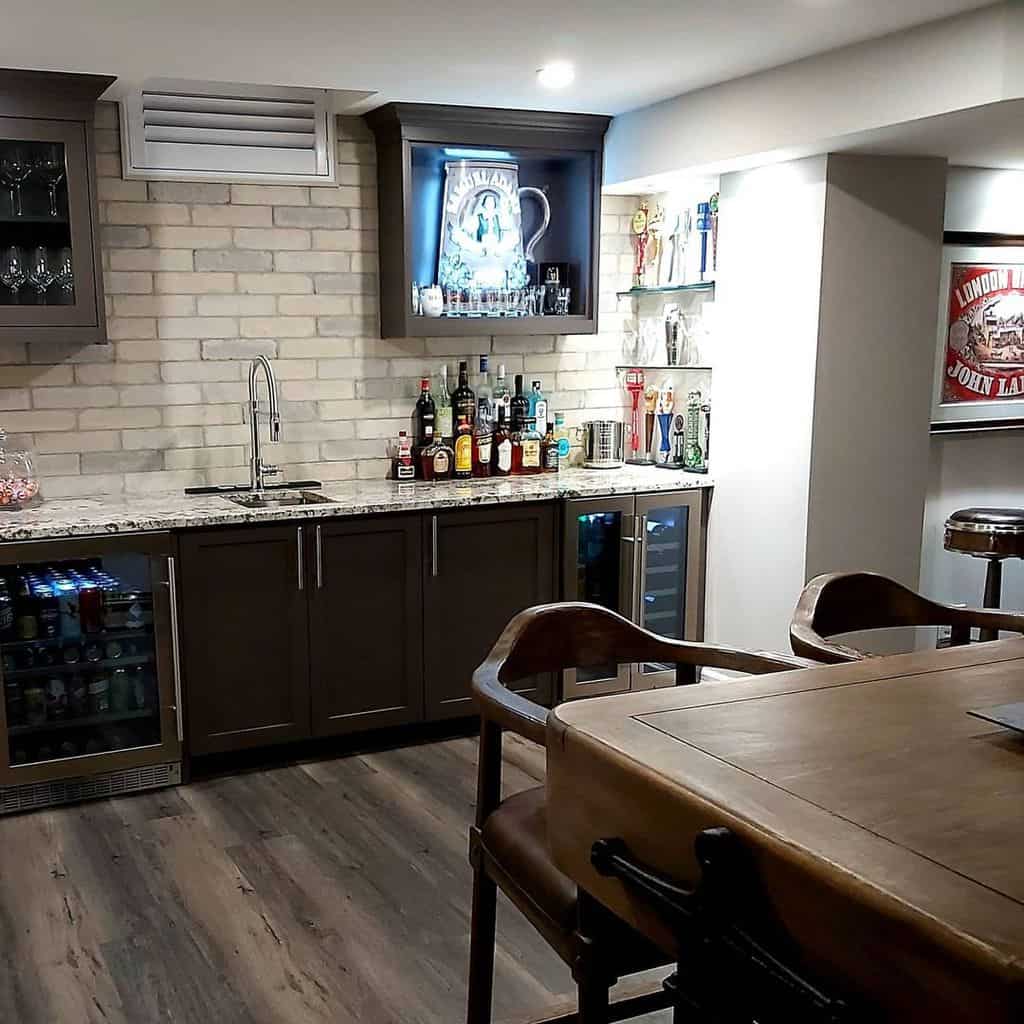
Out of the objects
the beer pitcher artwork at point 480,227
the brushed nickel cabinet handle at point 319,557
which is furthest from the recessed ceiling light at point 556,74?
the brushed nickel cabinet handle at point 319,557

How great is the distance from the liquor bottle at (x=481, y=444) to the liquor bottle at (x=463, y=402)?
0.03 m

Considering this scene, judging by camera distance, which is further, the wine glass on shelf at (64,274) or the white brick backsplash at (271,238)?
the white brick backsplash at (271,238)

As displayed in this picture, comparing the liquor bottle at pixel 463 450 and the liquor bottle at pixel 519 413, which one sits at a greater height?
the liquor bottle at pixel 519 413

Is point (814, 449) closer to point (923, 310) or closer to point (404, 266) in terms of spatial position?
point (923, 310)

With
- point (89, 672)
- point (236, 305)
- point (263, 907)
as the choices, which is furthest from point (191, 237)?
point (263, 907)

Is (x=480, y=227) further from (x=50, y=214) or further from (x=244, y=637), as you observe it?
(x=244, y=637)

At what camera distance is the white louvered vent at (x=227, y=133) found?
4129 millimetres

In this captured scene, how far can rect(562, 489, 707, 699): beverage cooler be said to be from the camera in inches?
174

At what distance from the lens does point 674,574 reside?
4.67 meters

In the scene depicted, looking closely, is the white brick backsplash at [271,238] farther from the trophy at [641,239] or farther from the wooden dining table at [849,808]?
the wooden dining table at [849,808]

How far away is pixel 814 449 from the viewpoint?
4.08 m

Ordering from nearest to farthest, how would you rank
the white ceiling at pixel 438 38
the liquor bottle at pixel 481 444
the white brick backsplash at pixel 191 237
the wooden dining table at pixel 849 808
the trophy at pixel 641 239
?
the wooden dining table at pixel 849 808, the white ceiling at pixel 438 38, the white brick backsplash at pixel 191 237, the liquor bottle at pixel 481 444, the trophy at pixel 641 239

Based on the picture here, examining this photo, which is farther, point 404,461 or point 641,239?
point 641,239

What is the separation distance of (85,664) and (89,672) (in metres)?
0.03
